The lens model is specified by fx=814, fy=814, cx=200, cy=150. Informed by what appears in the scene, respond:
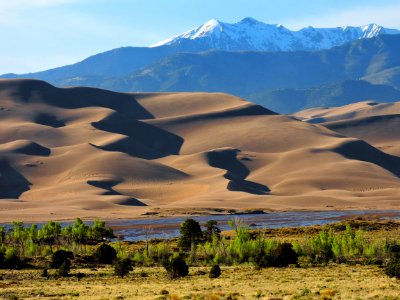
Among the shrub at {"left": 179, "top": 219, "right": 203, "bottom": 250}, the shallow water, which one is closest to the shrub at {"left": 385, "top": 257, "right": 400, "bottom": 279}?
the shrub at {"left": 179, "top": 219, "right": 203, "bottom": 250}

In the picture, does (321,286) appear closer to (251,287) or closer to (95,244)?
(251,287)

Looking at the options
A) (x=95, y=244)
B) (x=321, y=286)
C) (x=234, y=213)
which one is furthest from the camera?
(x=234, y=213)

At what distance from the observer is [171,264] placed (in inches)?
2581

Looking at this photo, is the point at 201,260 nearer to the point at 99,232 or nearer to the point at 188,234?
the point at 188,234

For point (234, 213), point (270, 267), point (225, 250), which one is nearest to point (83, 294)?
point (270, 267)

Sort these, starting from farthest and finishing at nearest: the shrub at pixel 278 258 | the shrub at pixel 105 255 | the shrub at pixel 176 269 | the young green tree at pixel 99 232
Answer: the young green tree at pixel 99 232 → the shrub at pixel 105 255 → the shrub at pixel 278 258 → the shrub at pixel 176 269

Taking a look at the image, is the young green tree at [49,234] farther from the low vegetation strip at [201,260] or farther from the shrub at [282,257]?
the shrub at [282,257]

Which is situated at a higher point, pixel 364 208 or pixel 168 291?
pixel 364 208

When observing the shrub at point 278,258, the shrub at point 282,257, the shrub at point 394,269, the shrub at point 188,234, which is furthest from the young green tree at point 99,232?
the shrub at point 394,269

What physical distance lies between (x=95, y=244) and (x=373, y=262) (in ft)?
163

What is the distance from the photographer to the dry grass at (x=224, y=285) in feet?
164

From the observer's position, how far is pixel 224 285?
5738 centimetres

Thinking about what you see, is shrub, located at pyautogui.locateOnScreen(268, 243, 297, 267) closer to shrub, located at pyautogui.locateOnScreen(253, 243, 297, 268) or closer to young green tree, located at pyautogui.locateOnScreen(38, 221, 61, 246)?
shrub, located at pyautogui.locateOnScreen(253, 243, 297, 268)

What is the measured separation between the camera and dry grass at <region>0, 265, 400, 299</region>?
49.9 meters
